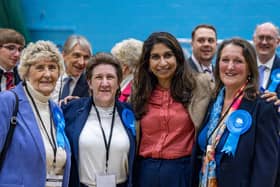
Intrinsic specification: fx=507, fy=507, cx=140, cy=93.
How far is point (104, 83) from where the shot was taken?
3506 millimetres

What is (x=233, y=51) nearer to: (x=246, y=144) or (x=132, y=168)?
(x=246, y=144)

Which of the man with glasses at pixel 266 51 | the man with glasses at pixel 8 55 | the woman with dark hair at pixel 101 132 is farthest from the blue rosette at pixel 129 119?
the man with glasses at pixel 266 51

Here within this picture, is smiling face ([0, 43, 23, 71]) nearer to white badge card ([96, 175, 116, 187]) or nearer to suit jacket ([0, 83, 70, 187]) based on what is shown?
suit jacket ([0, 83, 70, 187])

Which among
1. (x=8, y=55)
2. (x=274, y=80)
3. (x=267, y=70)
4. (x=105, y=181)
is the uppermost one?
(x=8, y=55)

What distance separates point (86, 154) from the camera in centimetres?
344

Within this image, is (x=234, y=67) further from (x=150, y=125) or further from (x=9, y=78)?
(x=9, y=78)

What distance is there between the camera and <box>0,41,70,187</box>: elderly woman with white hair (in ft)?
9.93

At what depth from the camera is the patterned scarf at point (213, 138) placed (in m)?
3.19

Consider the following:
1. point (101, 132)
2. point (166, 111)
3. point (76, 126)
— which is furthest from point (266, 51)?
point (76, 126)

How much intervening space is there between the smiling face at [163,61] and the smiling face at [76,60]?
48.7 inches

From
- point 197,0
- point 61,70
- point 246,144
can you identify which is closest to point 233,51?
point 246,144

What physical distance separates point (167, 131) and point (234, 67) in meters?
0.66

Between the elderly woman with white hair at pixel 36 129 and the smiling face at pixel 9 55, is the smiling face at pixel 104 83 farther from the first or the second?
the smiling face at pixel 9 55

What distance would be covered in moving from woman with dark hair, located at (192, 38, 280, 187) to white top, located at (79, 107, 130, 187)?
1.77 ft
